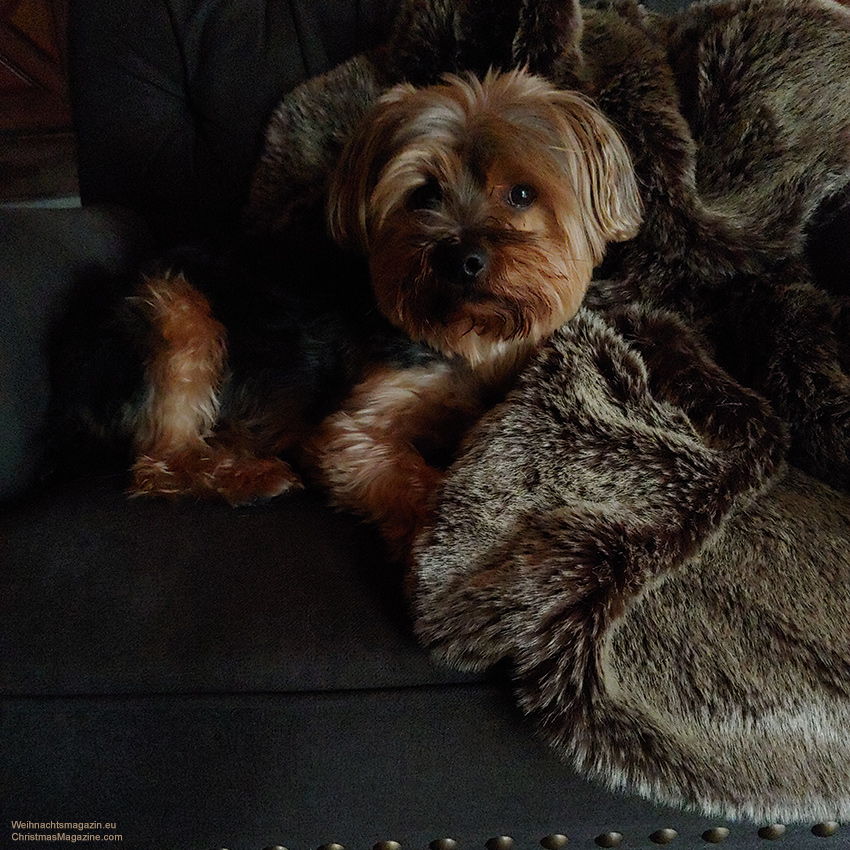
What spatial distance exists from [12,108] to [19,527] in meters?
2.59

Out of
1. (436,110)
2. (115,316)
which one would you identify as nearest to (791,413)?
(436,110)

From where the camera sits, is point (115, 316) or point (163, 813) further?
point (115, 316)

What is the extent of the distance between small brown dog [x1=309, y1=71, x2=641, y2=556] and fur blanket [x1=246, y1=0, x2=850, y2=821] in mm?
119

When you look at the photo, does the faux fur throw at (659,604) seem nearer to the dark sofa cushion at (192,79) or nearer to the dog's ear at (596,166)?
the dog's ear at (596,166)

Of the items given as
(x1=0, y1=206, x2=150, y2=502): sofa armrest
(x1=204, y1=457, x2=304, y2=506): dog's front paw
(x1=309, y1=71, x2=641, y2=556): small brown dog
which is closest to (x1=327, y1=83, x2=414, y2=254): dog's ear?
(x1=309, y1=71, x2=641, y2=556): small brown dog

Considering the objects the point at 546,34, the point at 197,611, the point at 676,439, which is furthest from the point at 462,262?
the point at 197,611

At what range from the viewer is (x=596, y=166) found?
1.34m

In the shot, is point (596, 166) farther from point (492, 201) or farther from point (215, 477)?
point (215, 477)

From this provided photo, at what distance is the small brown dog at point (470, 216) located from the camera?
1.28 meters

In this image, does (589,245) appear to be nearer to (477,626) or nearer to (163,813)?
(477,626)

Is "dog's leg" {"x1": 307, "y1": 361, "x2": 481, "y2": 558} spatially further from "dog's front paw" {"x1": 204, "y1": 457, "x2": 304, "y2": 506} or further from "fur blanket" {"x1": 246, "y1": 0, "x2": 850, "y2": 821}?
"fur blanket" {"x1": 246, "y1": 0, "x2": 850, "y2": 821}

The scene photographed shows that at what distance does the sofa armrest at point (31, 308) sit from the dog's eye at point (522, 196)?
100 cm

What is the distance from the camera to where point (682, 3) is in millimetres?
1787

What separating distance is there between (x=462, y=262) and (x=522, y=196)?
0.77 feet
